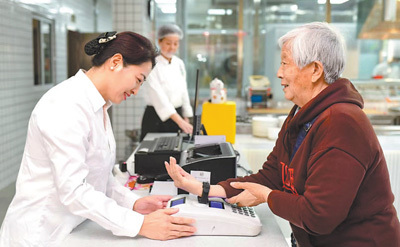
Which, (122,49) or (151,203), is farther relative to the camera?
(151,203)

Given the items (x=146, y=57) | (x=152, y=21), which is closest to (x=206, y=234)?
(x=146, y=57)

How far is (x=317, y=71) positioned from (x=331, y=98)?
0.11 metres

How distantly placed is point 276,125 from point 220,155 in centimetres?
192

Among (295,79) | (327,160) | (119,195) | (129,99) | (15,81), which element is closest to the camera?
(327,160)

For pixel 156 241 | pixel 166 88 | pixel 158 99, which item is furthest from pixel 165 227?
pixel 166 88

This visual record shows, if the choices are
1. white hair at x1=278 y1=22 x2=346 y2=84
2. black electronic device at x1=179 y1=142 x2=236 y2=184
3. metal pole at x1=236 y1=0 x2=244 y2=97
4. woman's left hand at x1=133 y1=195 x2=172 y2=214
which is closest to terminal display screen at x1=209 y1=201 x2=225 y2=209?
woman's left hand at x1=133 y1=195 x2=172 y2=214

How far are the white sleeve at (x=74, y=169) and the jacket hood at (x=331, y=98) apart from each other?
2.20 feet

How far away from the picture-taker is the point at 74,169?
4.23 feet

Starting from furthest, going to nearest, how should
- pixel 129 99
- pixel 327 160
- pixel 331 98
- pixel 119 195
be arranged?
1. pixel 129 99
2. pixel 119 195
3. pixel 331 98
4. pixel 327 160

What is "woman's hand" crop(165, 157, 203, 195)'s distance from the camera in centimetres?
164

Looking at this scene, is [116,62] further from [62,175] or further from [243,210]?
[243,210]

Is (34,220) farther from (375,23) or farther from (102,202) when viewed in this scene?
(375,23)

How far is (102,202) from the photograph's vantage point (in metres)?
1.33

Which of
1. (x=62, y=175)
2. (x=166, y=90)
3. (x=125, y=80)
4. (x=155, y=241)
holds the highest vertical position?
(x=125, y=80)
